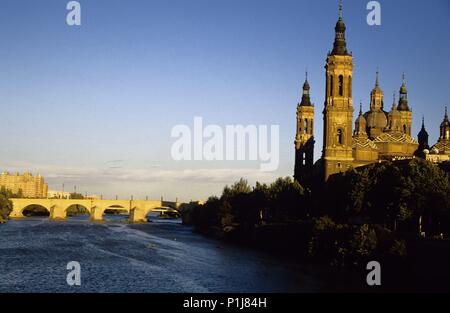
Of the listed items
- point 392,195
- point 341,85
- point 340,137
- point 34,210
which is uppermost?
point 341,85

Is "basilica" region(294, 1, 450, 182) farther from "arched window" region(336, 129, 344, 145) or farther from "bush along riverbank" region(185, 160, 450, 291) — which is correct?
"bush along riverbank" region(185, 160, 450, 291)

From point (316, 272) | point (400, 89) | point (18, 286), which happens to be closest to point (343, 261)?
point (316, 272)

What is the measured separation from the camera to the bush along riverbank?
152 feet

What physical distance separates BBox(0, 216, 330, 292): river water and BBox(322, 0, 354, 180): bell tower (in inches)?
740

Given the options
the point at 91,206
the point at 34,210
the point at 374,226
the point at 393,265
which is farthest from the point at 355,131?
the point at 34,210

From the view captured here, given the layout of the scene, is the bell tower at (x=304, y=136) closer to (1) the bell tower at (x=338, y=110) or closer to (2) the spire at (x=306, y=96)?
(2) the spire at (x=306, y=96)

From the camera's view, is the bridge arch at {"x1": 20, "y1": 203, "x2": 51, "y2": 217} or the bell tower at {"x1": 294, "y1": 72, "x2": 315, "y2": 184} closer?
the bell tower at {"x1": 294, "y1": 72, "x2": 315, "y2": 184}

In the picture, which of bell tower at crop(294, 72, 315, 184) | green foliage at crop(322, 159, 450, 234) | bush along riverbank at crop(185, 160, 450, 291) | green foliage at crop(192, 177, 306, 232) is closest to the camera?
bush along riverbank at crop(185, 160, 450, 291)

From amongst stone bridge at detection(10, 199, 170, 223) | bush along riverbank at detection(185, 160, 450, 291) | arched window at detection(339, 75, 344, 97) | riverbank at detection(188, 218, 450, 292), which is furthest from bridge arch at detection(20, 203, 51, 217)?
riverbank at detection(188, 218, 450, 292)

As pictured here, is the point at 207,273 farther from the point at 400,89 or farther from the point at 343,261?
the point at 400,89

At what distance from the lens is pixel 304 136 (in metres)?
120

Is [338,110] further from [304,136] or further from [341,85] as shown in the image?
[304,136]

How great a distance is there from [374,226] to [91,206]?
113124 mm

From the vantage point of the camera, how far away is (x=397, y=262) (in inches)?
1869
